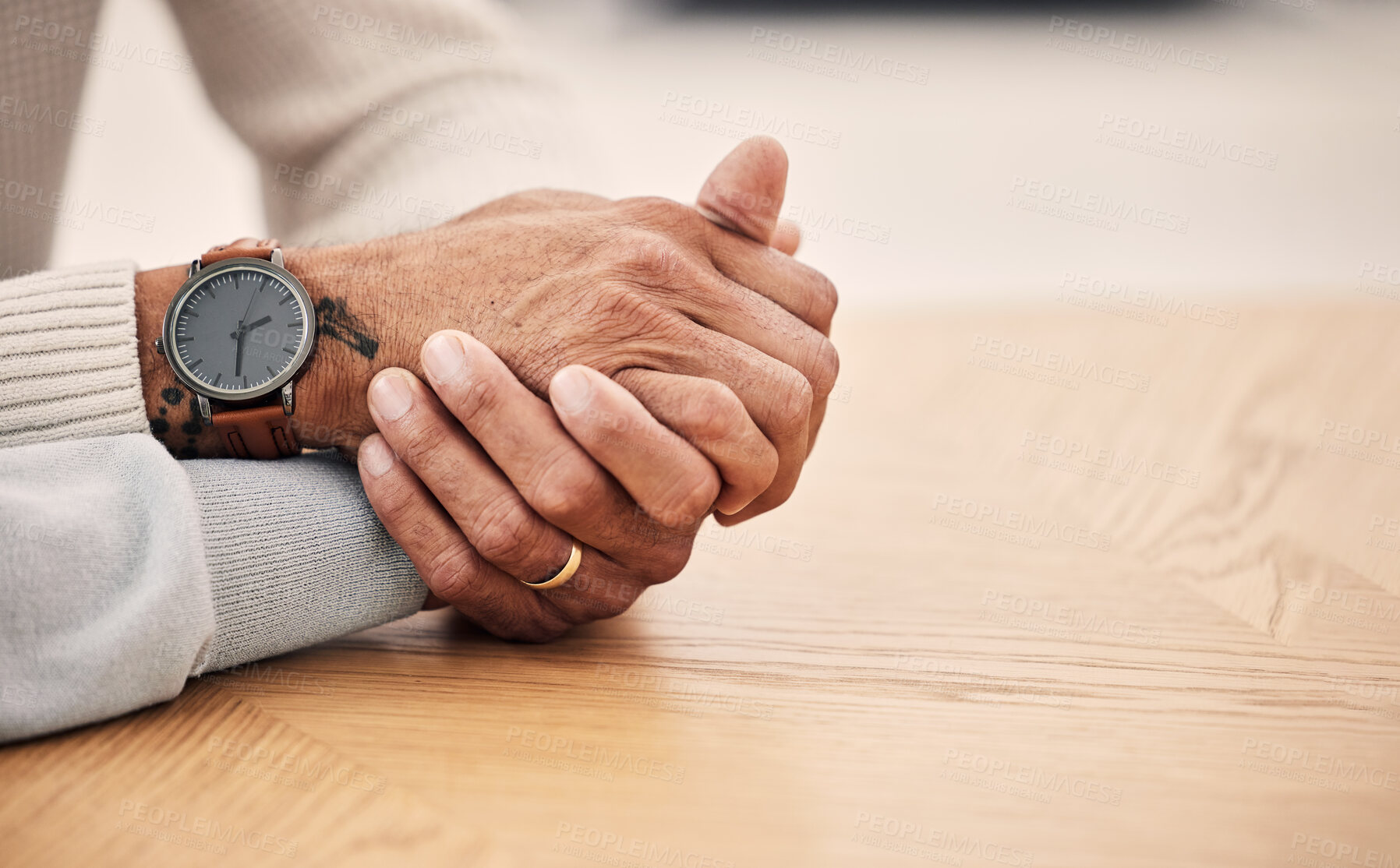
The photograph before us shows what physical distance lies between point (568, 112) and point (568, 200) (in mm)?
293

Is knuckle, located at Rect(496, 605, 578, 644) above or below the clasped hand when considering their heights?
below

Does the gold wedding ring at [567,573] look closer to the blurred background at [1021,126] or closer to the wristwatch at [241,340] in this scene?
the wristwatch at [241,340]

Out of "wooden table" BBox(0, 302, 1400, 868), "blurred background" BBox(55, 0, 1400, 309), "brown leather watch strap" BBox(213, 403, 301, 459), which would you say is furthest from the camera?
"blurred background" BBox(55, 0, 1400, 309)

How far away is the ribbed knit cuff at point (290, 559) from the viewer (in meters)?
0.56

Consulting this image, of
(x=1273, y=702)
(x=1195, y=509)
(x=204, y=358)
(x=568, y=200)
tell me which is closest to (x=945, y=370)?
(x=1195, y=509)

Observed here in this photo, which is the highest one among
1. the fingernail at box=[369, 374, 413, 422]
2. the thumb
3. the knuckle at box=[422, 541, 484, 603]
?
the thumb

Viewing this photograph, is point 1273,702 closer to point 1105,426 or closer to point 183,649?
point 183,649

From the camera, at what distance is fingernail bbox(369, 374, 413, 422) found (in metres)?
0.63

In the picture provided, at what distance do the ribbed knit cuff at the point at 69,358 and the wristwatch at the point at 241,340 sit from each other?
32 millimetres

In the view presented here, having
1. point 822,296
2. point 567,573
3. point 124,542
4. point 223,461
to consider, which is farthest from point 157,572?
point 822,296

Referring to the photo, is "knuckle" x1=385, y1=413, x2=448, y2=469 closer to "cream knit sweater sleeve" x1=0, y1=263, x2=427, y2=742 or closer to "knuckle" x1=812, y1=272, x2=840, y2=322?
"cream knit sweater sleeve" x1=0, y1=263, x2=427, y2=742

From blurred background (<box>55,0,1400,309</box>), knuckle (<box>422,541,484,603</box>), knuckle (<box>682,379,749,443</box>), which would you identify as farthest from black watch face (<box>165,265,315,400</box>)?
blurred background (<box>55,0,1400,309</box>)

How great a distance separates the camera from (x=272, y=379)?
659 mm

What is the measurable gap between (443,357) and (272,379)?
0.13 m
